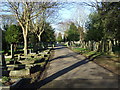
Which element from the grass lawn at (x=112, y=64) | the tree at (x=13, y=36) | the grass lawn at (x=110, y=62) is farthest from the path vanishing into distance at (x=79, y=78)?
the tree at (x=13, y=36)

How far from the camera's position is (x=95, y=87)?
6105 mm

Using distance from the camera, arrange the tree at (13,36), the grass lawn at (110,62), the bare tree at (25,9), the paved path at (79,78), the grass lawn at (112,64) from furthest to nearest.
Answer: the tree at (13,36) → the bare tree at (25,9) → the grass lawn at (110,62) → the grass lawn at (112,64) → the paved path at (79,78)

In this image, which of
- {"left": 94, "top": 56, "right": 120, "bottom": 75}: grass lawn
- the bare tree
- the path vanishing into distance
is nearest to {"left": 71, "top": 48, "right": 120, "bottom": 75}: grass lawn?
{"left": 94, "top": 56, "right": 120, "bottom": 75}: grass lawn

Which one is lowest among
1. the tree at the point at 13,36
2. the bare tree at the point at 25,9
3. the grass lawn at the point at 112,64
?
the grass lawn at the point at 112,64

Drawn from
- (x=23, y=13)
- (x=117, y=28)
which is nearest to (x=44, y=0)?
(x=23, y=13)

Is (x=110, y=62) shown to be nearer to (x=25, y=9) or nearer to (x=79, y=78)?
(x=79, y=78)

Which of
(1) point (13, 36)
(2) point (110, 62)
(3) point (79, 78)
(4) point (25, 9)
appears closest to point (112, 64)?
(2) point (110, 62)

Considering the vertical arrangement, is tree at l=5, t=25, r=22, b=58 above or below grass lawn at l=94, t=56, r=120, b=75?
above

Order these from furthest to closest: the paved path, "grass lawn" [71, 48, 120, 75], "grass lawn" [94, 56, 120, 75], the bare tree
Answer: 1. the bare tree
2. "grass lawn" [71, 48, 120, 75]
3. "grass lawn" [94, 56, 120, 75]
4. the paved path

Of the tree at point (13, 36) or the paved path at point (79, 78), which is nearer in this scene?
the paved path at point (79, 78)

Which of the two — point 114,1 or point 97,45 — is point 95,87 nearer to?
point 114,1

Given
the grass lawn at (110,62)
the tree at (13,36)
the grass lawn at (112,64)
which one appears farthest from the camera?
the tree at (13,36)

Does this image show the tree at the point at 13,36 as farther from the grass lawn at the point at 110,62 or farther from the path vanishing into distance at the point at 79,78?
the path vanishing into distance at the point at 79,78

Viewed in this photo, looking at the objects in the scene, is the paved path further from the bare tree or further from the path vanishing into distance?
the bare tree
